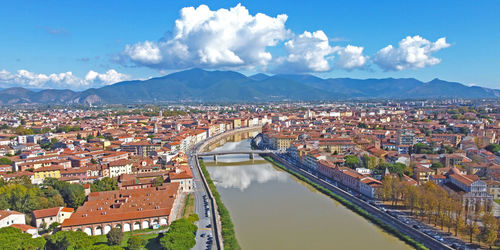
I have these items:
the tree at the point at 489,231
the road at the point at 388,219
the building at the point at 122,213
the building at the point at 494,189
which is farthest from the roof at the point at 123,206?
the building at the point at 494,189

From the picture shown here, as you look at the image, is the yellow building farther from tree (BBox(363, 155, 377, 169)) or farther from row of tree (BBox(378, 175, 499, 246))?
tree (BBox(363, 155, 377, 169))

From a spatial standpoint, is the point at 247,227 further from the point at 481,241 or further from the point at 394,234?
the point at 481,241

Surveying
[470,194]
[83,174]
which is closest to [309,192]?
[470,194]

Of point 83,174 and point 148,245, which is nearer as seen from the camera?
point 148,245

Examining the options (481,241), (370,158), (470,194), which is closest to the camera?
(481,241)

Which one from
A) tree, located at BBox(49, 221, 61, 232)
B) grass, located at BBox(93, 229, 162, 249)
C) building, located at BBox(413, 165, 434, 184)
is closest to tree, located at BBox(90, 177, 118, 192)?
tree, located at BBox(49, 221, 61, 232)

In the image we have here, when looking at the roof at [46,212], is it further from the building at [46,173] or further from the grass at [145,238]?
the building at [46,173]

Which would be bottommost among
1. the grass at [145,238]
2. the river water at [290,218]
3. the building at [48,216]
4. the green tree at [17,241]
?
the river water at [290,218]
